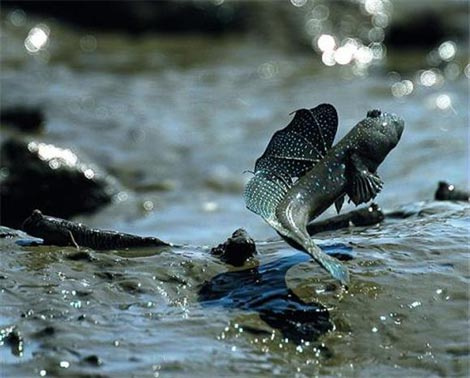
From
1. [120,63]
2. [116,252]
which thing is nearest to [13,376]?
[116,252]

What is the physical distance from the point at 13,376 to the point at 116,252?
981 millimetres

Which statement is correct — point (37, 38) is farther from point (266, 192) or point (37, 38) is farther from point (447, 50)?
point (266, 192)

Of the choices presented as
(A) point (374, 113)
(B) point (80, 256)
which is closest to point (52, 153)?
(B) point (80, 256)

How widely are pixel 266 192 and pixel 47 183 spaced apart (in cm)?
406

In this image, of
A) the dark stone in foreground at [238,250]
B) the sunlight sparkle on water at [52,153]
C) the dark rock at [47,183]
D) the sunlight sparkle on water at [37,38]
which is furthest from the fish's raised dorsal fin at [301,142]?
the sunlight sparkle on water at [37,38]

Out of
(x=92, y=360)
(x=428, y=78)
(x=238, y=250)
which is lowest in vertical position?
(x=92, y=360)

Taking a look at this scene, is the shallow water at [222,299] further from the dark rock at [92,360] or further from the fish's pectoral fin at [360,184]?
the fish's pectoral fin at [360,184]

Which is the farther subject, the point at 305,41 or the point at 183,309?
the point at 305,41

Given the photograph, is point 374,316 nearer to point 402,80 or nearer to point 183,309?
point 183,309

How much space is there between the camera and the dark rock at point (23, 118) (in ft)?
30.0

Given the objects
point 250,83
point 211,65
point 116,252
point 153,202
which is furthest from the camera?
point 211,65

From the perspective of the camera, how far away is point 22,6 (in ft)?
46.0

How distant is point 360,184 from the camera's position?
3.56 metres

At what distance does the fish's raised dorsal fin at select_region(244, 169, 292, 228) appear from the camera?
3289 mm
